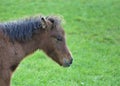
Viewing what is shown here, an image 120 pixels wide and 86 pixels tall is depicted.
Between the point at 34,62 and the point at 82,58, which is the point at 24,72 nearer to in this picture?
the point at 34,62

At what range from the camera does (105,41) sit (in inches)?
624

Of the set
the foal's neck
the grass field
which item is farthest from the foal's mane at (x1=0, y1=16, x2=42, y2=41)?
the grass field

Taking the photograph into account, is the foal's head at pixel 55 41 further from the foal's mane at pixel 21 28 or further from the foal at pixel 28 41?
the foal's mane at pixel 21 28

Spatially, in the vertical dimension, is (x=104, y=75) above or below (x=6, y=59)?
below

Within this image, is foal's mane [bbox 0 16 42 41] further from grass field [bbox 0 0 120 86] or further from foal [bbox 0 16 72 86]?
grass field [bbox 0 0 120 86]

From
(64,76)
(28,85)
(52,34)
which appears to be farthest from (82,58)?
(52,34)

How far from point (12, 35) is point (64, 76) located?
11.1 feet

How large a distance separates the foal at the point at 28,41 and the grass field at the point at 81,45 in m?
1.54

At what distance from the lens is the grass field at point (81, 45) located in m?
10.6

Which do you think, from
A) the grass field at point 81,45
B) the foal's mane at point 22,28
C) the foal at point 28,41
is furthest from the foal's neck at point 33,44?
the grass field at point 81,45

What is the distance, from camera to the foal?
299 inches

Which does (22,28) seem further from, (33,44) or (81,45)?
(81,45)

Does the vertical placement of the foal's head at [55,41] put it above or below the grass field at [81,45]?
above

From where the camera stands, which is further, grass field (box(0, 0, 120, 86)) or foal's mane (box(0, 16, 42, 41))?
grass field (box(0, 0, 120, 86))
